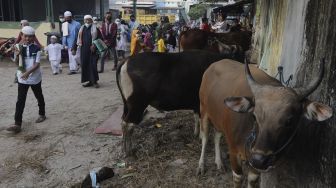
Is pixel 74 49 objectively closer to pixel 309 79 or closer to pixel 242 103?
pixel 309 79

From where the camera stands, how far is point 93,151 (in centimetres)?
652

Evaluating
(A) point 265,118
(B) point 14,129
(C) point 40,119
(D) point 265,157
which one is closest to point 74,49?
(C) point 40,119

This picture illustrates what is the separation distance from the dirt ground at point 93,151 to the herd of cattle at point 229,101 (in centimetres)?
32

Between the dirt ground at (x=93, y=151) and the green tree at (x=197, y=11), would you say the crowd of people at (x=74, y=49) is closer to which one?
the dirt ground at (x=93, y=151)

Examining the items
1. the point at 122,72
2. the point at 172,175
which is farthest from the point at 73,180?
the point at 122,72

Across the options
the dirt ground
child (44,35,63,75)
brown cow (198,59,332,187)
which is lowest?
the dirt ground

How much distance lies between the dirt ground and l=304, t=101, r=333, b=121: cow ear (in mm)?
2294

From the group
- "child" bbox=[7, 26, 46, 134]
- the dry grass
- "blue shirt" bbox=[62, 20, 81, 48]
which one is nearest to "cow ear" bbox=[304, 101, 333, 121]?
the dry grass

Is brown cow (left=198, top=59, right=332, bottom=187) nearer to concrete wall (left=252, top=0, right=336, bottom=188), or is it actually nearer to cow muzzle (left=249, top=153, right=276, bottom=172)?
cow muzzle (left=249, top=153, right=276, bottom=172)

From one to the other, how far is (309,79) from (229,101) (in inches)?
42.6

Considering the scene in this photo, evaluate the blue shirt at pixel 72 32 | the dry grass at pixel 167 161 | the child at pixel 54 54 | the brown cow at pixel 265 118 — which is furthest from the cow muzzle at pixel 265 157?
the child at pixel 54 54

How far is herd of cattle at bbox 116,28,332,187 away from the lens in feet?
10.4

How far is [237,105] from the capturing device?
3467mm

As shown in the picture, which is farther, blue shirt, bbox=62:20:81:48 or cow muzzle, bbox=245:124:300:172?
blue shirt, bbox=62:20:81:48
